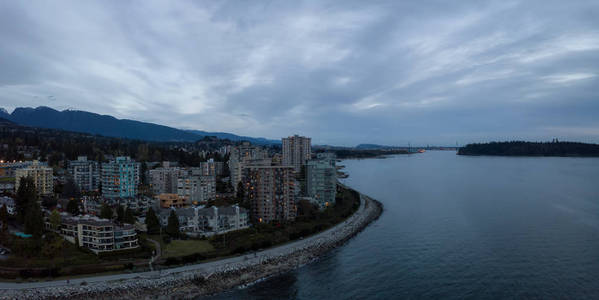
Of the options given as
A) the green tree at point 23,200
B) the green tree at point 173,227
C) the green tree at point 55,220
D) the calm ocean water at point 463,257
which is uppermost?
the green tree at point 23,200

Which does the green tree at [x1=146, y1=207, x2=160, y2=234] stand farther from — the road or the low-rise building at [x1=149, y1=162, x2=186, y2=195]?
the low-rise building at [x1=149, y1=162, x2=186, y2=195]

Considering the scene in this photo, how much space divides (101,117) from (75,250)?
174 metres

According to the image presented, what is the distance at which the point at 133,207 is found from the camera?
21844mm

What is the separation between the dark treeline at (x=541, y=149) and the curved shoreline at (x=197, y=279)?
98.2 meters

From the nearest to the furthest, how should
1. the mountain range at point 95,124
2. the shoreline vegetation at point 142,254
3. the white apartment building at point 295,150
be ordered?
the shoreline vegetation at point 142,254 < the white apartment building at point 295,150 < the mountain range at point 95,124

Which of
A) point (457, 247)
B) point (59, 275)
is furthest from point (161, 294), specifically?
point (457, 247)

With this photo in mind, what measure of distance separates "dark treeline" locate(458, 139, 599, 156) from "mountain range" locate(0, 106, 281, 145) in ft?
382

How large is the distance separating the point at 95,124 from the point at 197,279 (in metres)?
171

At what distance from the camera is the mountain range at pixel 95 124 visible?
149875 mm

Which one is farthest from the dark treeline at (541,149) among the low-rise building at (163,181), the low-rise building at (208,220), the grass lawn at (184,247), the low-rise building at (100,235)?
the low-rise building at (100,235)

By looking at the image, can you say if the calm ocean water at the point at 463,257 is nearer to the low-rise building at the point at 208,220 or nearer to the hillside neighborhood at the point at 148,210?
the hillside neighborhood at the point at 148,210

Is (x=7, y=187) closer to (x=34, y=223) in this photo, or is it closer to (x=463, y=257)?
(x=34, y=223)

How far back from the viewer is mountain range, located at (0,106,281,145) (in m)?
150

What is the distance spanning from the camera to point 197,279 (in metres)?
12.9
